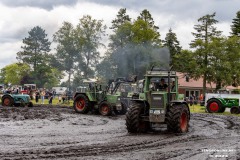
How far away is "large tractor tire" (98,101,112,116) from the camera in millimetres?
25583

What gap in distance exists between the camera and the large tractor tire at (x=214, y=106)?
31.0 m

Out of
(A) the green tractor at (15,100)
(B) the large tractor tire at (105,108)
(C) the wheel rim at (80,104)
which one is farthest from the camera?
(A) the green tractor at (15,100)

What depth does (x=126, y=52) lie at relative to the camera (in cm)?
3884

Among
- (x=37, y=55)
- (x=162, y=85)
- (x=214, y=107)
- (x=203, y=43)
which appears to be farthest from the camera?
(x=37, y=55)

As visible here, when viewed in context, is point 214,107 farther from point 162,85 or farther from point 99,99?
point 162,85

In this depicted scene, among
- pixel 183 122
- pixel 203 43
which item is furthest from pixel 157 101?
pixel 203 43

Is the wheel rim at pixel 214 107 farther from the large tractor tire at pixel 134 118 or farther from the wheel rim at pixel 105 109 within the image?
the large tractor tire at pixel 134 118

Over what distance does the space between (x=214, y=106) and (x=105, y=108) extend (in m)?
9.66

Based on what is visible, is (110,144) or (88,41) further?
(88,41)

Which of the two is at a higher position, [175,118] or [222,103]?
[222,103]

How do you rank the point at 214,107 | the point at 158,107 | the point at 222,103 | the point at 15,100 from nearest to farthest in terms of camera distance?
the point at 158,107, the point at 222,103, the point at 214,107, the point at 15,100

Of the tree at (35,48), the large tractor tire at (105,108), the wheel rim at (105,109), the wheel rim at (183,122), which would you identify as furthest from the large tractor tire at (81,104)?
the tree at (35,48)

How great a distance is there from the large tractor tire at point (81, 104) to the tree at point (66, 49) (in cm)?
4385

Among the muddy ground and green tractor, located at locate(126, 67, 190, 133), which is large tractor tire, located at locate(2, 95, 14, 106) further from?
green tractor, located at locate(126, 67, 190, 133)
